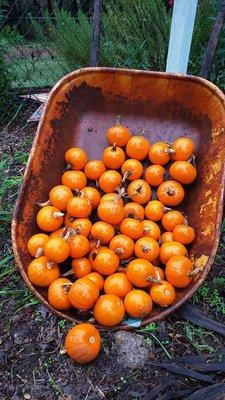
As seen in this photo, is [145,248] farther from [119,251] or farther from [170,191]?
[170,191]

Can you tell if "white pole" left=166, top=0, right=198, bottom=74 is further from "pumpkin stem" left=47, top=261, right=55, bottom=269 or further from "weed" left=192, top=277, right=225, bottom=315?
"pumpkin stem" left=47, top=261, right=55, bottom=269

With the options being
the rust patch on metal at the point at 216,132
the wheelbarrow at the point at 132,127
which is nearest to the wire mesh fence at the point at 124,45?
the wheelbarrow at the point at 132,127

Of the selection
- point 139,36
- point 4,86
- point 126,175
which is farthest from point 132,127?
point 4,86

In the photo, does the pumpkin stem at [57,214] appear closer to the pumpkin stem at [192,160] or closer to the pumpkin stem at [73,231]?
the pumpkin stem at [73,231]

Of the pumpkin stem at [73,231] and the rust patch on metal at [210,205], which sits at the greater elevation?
the rust patch on metal at [210,205]

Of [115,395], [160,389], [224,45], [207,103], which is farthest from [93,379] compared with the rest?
[224,45]

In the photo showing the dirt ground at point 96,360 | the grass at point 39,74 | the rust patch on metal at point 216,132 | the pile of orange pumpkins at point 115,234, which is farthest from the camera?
the grass at point 39,74
